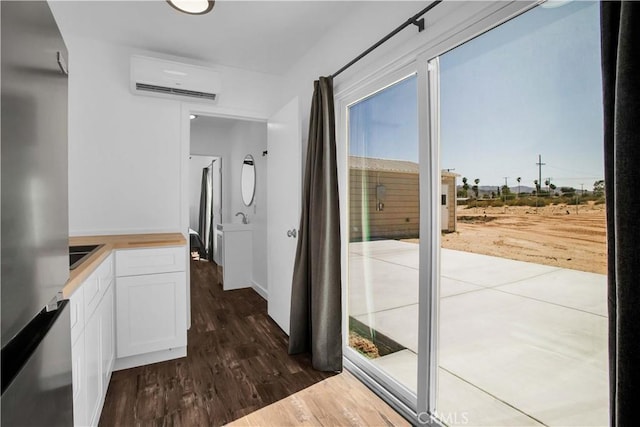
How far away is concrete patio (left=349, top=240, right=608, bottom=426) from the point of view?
1.16 meters

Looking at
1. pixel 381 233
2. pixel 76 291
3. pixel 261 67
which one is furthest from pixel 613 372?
pixel 261 67

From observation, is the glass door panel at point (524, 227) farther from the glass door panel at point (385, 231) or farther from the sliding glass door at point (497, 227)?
the glass door panel at point (385, 231)

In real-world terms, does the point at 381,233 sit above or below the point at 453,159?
below

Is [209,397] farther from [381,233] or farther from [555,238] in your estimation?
[555,238]

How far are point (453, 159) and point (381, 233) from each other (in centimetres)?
73

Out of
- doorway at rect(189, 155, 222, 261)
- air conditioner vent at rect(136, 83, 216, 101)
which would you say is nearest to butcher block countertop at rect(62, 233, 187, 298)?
air conditioner vent at rect(136, 83, 216, 101)

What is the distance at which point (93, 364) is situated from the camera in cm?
153

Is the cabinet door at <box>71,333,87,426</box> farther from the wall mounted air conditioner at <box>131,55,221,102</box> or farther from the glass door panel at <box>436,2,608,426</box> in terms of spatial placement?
the wall mounted air conditioner at <box>131,55,221,102</box>

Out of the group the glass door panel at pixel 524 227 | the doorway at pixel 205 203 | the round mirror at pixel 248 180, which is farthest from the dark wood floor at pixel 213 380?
the doorway at pixel 205 203

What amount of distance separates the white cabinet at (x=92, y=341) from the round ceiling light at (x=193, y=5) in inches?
62.8

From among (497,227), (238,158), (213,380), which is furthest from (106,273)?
(238,158)

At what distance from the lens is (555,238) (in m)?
1.25

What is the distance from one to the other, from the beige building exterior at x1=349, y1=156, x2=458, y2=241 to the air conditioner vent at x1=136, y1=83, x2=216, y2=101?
58.6 inches

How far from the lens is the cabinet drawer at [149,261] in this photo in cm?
230
